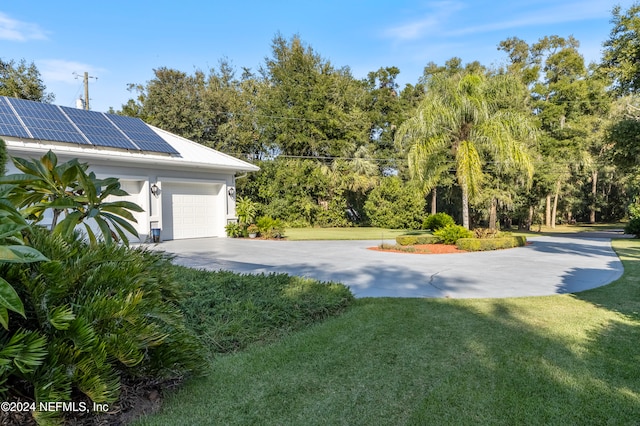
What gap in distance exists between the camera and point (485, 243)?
41.2 feet

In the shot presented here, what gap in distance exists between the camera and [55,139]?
1163 centimetres

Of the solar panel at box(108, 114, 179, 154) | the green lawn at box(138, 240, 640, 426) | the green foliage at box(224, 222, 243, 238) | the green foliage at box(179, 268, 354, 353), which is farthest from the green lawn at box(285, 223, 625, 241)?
the green lawn at box(138, 240, 640, 426)

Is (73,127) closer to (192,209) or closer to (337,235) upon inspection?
(192,209)

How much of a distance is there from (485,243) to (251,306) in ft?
33.8

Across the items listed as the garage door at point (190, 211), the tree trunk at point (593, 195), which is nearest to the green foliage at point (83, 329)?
the garage door at point (190, 211)

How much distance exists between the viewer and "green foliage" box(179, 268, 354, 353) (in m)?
3.86

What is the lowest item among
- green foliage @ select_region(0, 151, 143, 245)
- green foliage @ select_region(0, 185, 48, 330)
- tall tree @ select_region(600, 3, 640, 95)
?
green foliage @ select_region(0, 185, 48, 330)

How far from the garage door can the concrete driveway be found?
2.34 meters

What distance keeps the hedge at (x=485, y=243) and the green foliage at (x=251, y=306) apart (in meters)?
8.05

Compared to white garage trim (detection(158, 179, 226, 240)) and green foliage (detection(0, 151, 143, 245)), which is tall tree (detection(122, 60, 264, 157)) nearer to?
white garage trim (detection(158, 179, 226, 240))

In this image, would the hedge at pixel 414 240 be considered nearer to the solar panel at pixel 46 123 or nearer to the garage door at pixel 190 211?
the garage door at pixel 190 211

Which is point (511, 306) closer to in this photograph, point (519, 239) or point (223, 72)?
point (519, 239)

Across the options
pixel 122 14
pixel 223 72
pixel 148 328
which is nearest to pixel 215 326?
pixel 148 328

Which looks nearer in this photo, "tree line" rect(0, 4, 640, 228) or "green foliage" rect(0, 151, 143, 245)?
"green foliage" rect(0, 151, 143, 245)
